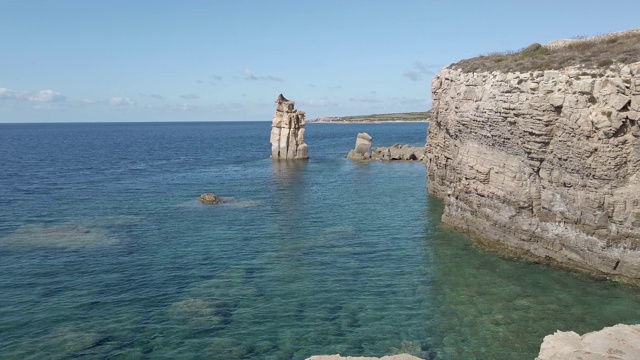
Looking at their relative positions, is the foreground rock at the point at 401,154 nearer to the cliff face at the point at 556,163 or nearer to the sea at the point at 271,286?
the sea at the point at 271,286

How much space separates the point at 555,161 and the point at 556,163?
0.14 meters

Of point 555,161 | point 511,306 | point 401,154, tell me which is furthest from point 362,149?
point 511,306

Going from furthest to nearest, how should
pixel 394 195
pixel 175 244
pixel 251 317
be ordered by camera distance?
1. pixel 394 195
2. pixel 175 244
3. pixel 251 317

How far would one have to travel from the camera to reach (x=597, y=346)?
1692 cm

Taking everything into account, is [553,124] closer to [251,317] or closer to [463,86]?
[463,86]

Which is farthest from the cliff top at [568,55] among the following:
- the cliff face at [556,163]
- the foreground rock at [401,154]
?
the foreground rock at [401,154]

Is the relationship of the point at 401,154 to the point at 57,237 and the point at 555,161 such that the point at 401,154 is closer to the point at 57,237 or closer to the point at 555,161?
the point at 555,161

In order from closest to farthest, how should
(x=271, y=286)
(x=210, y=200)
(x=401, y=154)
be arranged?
1. (x=271, y=286)
2. (x=210, y=200)
3. (x=401, y=154)

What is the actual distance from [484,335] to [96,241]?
29.6m

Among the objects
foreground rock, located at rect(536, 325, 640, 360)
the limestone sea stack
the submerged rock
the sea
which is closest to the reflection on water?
the sea

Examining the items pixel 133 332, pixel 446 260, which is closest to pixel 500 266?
pixel 446 260

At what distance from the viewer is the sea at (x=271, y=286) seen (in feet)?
73.7

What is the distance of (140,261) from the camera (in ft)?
112

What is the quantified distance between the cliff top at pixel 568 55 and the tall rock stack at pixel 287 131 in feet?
171
